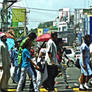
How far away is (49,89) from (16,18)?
5282 centimetres

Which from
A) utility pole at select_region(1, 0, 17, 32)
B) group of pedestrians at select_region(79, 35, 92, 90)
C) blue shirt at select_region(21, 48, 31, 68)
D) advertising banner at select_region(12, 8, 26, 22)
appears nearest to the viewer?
blue shirt at select_region(21, 48, 31, 68)

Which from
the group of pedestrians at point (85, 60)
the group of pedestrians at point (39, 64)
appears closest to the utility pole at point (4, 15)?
the group of pedestrians at point (85, 60)

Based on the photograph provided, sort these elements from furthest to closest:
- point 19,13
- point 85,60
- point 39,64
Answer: point 19,13, point 85,60, point 39,64

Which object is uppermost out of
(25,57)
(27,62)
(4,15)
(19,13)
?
(4,15)

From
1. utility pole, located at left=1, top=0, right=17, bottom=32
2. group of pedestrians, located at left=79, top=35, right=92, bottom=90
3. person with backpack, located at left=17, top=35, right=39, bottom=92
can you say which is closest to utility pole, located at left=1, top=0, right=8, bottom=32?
utility pole, located at left=1, top=0, right=17, bottom=32

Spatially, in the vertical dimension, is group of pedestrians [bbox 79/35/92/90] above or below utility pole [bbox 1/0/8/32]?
below

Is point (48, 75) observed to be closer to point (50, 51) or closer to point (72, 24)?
point (50, 51)

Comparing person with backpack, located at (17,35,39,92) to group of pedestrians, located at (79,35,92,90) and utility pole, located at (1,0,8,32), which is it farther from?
utility pole, located at (1,0,8,32)

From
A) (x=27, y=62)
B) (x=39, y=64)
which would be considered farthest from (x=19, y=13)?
(x=27, y=62)

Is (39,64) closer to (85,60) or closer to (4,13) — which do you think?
(85,60)

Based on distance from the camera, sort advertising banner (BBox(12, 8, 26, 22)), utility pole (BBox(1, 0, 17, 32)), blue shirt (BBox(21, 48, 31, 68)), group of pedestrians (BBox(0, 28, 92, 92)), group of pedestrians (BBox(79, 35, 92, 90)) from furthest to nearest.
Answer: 1. advertising banner (BBox(12, 8, 26, 22))
2. utility pole (BBox(1, 0, 17, 32))
3. group of pedestrians (BBox(79, 35, 92, 90))
4. blue shirt (BBox(21, 48, 31, 68))
5. group of pedestrians (BBox(0, 28, 92, 92))

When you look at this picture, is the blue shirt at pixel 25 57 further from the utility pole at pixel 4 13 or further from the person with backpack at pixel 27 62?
the utility pole at pixel 4 13

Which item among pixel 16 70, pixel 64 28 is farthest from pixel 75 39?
pixel 16 70

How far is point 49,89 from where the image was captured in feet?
30.5
